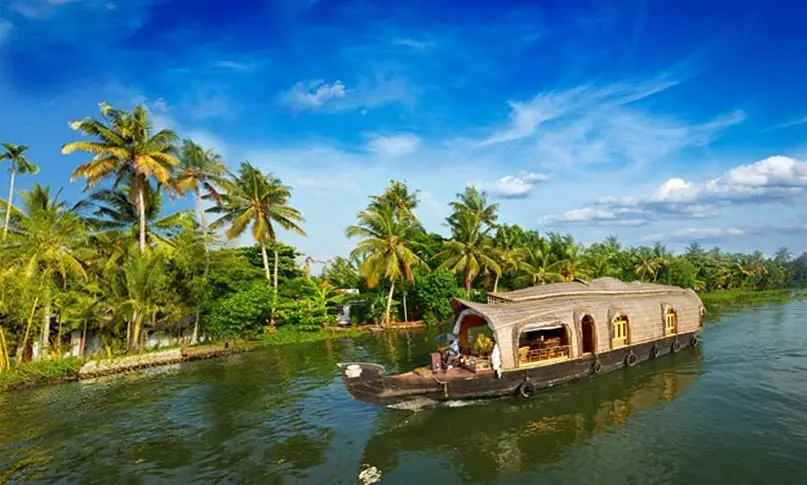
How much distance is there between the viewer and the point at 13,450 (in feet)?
38.3

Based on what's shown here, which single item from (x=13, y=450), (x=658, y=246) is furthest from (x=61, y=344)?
(x=658, y=246)

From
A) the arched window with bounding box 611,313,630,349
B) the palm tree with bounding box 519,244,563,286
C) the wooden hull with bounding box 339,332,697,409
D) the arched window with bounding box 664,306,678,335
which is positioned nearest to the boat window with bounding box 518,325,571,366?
the wooden hull with bounding box 339,332,697,409

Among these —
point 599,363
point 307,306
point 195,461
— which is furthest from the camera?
point 307,306

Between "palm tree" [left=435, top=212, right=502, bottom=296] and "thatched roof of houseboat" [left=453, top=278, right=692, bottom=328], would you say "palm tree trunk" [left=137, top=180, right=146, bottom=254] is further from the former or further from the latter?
"palm tree" [left=435, top=212, right=502, bottom=296]

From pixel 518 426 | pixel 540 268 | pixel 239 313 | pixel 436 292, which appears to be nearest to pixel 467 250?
pixel 436 292

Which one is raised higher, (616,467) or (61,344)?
(61,344)

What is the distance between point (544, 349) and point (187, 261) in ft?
63.5

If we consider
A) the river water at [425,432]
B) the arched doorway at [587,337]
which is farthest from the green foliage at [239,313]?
the arched doorway at [587,337]

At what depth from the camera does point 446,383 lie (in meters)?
12.7

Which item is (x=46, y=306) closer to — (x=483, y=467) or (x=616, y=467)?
(x=483, y=467)

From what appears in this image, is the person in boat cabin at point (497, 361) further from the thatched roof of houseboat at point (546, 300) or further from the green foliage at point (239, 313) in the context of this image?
the green foliage at point (239, 313)

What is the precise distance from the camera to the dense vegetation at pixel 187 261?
65.7ft

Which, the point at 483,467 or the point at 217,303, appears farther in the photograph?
the point at 217,303

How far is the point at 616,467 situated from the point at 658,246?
5123cm
